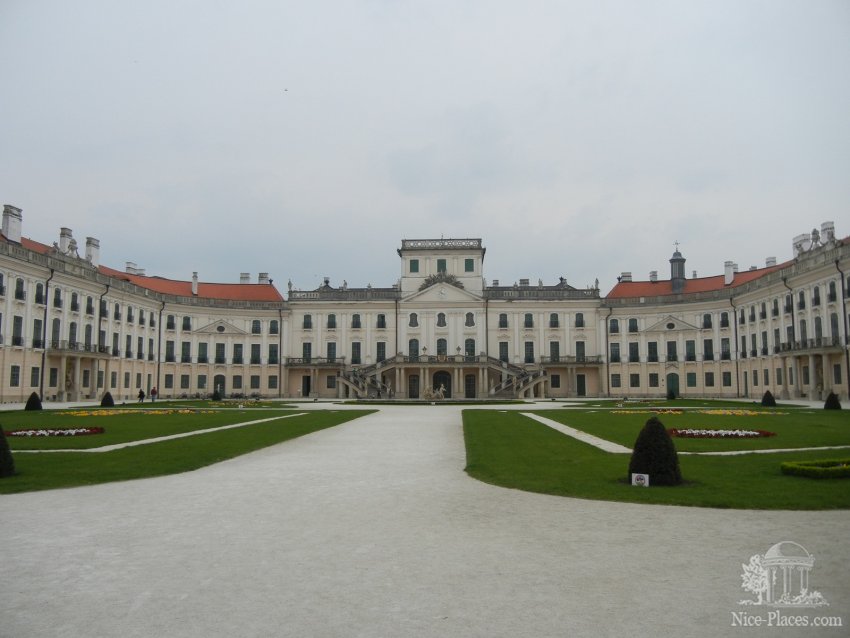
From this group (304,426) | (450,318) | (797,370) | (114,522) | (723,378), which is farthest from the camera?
(450,318)

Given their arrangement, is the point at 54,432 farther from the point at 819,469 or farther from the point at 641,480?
the point at 819,469

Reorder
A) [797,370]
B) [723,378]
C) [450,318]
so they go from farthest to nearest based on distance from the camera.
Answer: [450,318]
[723,378]
[797,370]

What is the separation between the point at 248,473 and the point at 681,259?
224 feet

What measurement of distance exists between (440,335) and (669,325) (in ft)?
78.4

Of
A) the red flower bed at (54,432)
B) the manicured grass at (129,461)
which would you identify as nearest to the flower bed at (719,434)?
the manicured grass at (129,461)

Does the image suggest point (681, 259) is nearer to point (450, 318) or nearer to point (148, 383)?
point (450, 318)

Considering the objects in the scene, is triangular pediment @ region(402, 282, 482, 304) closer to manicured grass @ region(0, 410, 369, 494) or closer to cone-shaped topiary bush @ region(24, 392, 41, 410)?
cone-shaped topiary bush @ region(24, 392, 41, 410)

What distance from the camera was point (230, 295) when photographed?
76.8 metres

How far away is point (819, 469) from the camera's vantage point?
12188 mm

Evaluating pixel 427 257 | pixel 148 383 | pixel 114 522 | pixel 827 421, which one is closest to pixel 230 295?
pixel 148 383

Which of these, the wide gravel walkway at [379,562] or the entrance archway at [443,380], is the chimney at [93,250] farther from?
the wide gravel walkway at [379,562]

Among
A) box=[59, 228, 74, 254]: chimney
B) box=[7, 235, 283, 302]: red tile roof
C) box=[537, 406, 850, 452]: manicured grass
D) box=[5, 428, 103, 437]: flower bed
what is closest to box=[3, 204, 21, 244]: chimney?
box=[59, 228, 74, 254]: chimney

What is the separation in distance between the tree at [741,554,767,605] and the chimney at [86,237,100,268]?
6230 centimetres

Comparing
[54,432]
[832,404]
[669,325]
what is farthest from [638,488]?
[669,325]
